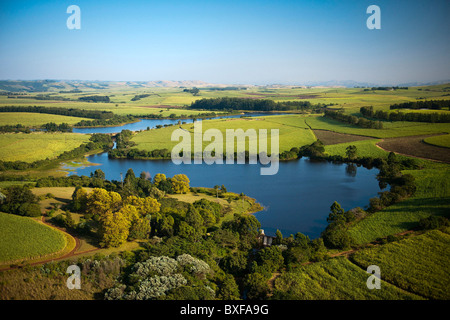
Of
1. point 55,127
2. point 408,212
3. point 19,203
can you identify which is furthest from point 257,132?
point 55,127

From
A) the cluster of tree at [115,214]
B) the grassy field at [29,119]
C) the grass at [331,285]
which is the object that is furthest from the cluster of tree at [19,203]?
the grassy field at [29,119]

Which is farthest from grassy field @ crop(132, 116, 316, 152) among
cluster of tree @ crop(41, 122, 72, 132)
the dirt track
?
cluster of tree @ crop(41, 122, 72, 132)

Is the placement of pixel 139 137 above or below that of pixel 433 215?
above

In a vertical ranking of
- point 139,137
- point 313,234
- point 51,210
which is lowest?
point 313,234

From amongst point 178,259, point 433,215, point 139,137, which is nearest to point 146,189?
point 178,259

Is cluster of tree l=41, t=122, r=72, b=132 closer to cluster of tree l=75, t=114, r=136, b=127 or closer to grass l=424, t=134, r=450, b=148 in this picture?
cluster of tree l=75, t=114, r=136, b=127

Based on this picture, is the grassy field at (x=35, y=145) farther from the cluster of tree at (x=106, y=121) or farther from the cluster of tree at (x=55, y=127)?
the cluster of tree at (x=106, y=121)

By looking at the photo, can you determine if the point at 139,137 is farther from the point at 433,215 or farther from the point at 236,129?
the point at 433,215
